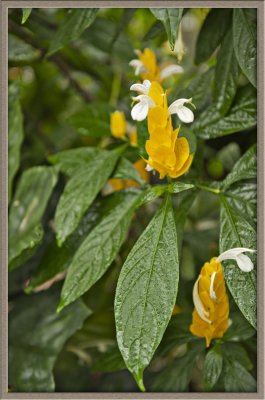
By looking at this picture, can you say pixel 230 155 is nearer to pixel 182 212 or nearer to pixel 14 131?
pixel 182 212

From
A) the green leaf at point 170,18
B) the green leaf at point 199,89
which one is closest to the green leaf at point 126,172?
the green leaf at point 199,89

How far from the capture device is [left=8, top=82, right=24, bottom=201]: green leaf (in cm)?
97

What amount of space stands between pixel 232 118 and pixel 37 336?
49 centimetres

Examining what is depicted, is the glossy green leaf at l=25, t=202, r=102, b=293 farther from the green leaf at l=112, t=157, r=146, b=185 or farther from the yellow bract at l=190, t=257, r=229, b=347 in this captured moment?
the yellow bract at l=190, t=257, r=229, b=347

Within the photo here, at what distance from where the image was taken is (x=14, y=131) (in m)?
0.98

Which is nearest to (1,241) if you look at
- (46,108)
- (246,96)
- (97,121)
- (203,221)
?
(97,121)

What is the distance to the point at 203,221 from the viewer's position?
125cm

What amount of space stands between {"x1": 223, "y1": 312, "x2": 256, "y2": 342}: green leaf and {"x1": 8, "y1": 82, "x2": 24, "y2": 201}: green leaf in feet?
1.39

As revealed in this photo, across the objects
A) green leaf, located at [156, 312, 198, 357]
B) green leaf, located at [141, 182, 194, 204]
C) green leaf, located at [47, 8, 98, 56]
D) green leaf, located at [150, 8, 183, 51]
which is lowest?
green leaf, located at [156, 312, 198, 357]

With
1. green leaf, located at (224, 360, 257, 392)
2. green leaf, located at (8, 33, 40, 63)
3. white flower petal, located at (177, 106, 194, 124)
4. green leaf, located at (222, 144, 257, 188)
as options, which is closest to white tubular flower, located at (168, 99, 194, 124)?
white flower petal, located at (177, 106, 194, 124)

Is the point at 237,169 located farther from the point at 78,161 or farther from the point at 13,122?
the point at 13,122

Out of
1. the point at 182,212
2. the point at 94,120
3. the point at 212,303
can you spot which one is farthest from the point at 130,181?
the point at 212,303

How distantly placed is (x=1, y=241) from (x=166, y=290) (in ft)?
0.89

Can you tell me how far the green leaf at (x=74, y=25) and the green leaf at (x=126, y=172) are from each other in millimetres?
182
